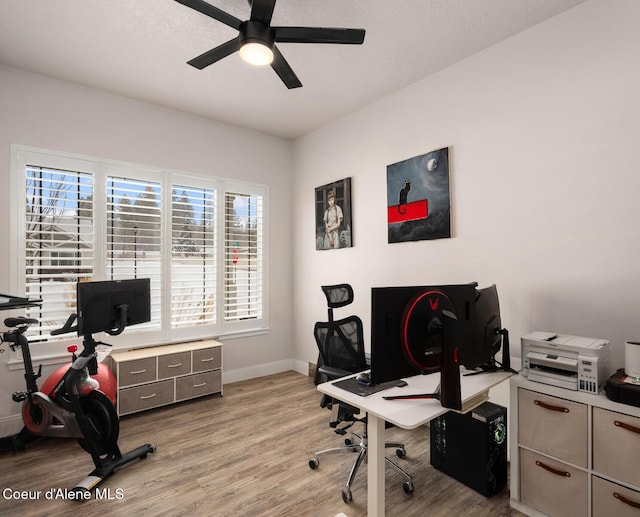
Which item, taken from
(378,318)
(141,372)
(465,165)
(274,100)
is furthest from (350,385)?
(274,100)

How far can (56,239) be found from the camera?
320cm

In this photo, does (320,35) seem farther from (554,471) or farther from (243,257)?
(243,257)

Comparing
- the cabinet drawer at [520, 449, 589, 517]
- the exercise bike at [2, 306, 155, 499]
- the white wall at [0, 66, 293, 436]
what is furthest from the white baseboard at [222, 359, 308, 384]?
the cabinet drawer at [520, 449, 589, 517]

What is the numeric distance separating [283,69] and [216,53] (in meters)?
0.44

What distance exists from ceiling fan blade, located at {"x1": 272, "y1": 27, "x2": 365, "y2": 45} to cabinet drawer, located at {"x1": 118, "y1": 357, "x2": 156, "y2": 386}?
10.1 ft

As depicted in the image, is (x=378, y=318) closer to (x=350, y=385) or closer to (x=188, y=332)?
(x=350, y=385)

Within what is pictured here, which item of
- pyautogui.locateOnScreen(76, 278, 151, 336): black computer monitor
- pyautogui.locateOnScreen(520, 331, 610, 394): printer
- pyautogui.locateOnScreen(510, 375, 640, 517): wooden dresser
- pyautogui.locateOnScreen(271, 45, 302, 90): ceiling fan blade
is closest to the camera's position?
pyautogui.locateOnScreen(510, 375, 640, 517): wooden dresser

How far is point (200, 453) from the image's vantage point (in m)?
2.69

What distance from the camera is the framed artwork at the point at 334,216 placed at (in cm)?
397

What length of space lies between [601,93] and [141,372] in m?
4.33

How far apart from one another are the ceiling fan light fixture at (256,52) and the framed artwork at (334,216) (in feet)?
6.43

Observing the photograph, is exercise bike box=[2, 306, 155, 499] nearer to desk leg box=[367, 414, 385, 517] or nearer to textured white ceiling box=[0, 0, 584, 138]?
desk leg box=[367, 414, 385, 517]

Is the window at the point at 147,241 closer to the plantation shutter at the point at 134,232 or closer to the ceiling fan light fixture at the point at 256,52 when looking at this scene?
the plantation shutter at the point at 134,232

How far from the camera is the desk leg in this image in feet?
5.31
